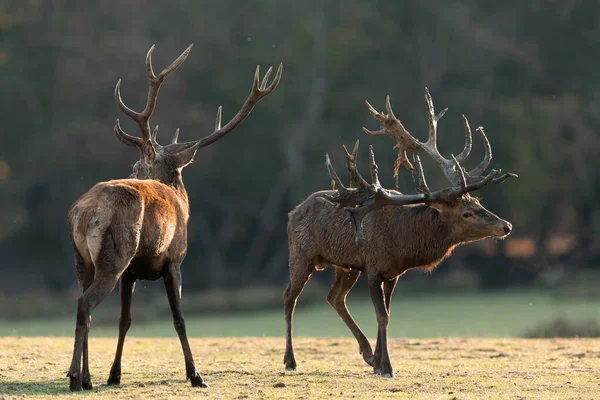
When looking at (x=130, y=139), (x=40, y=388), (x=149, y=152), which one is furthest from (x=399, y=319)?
(x=40, y=388)

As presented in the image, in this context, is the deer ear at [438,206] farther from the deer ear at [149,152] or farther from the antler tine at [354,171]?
the deer ear at [149,152]

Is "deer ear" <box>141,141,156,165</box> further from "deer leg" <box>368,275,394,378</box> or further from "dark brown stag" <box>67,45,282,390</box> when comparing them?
"deer leg" <box>368,275,394,378</box>

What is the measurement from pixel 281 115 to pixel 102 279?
89.6ft

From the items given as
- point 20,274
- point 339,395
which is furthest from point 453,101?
point 339,395

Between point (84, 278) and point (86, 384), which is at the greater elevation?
point (84, 278)

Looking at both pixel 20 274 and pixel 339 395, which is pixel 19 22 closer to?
pixel 20 274

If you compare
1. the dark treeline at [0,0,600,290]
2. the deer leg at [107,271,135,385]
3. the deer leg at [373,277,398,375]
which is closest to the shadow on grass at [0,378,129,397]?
the deer leg at [107,271,135,385]

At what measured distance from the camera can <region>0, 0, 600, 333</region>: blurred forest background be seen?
114ft

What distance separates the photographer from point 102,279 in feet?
29.8

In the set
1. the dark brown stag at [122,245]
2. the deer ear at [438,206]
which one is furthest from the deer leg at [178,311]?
the deer ear at [438,206]

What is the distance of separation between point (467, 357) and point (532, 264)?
23.4m

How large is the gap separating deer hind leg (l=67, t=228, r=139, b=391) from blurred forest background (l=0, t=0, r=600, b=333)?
24711 mm

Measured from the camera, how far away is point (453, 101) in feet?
121

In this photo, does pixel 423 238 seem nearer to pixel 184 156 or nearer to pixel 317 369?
pixel 317 369
